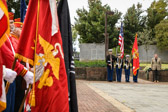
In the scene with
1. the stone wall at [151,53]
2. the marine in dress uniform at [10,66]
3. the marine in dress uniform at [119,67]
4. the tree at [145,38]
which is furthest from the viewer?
the stone wall at [151,53]

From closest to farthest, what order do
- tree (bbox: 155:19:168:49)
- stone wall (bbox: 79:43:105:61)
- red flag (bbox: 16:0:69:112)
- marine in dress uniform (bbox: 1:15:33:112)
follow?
red flag (bbox: 16:0:69:112) < marine in dress uniform (bbox: 1:15:33:112) < stone wall (bbox: 79:43:105:61) < tree (bbox: 155:19:168:49)

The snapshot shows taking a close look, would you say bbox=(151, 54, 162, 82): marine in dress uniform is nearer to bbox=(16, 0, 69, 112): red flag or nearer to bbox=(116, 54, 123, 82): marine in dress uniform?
bbox=(116, 54, 123, 82): marine in dress uniform

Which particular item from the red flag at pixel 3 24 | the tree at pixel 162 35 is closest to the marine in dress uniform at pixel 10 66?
the red flag at pixel 3 24

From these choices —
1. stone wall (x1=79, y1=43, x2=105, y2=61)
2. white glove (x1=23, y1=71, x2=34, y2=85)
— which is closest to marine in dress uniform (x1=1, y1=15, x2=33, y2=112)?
white glove (x1=23, y1=71, x2=34, y2=85)

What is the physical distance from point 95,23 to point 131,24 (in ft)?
21.6

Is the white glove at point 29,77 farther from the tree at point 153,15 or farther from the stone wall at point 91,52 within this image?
the tree at point 153,15

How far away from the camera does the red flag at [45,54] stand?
288 cm

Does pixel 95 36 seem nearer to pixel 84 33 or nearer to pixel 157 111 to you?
pixel 84 33

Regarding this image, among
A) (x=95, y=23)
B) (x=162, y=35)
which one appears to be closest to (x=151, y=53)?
(x=162, y=35)

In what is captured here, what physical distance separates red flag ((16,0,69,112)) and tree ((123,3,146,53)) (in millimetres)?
42696

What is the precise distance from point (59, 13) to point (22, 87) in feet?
3.73

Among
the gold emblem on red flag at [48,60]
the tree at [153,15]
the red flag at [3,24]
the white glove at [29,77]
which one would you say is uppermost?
the tree at [153,15]

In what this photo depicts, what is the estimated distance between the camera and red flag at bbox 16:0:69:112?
9.46 ft

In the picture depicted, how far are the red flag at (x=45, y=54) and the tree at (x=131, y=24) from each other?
Result: 140ft
